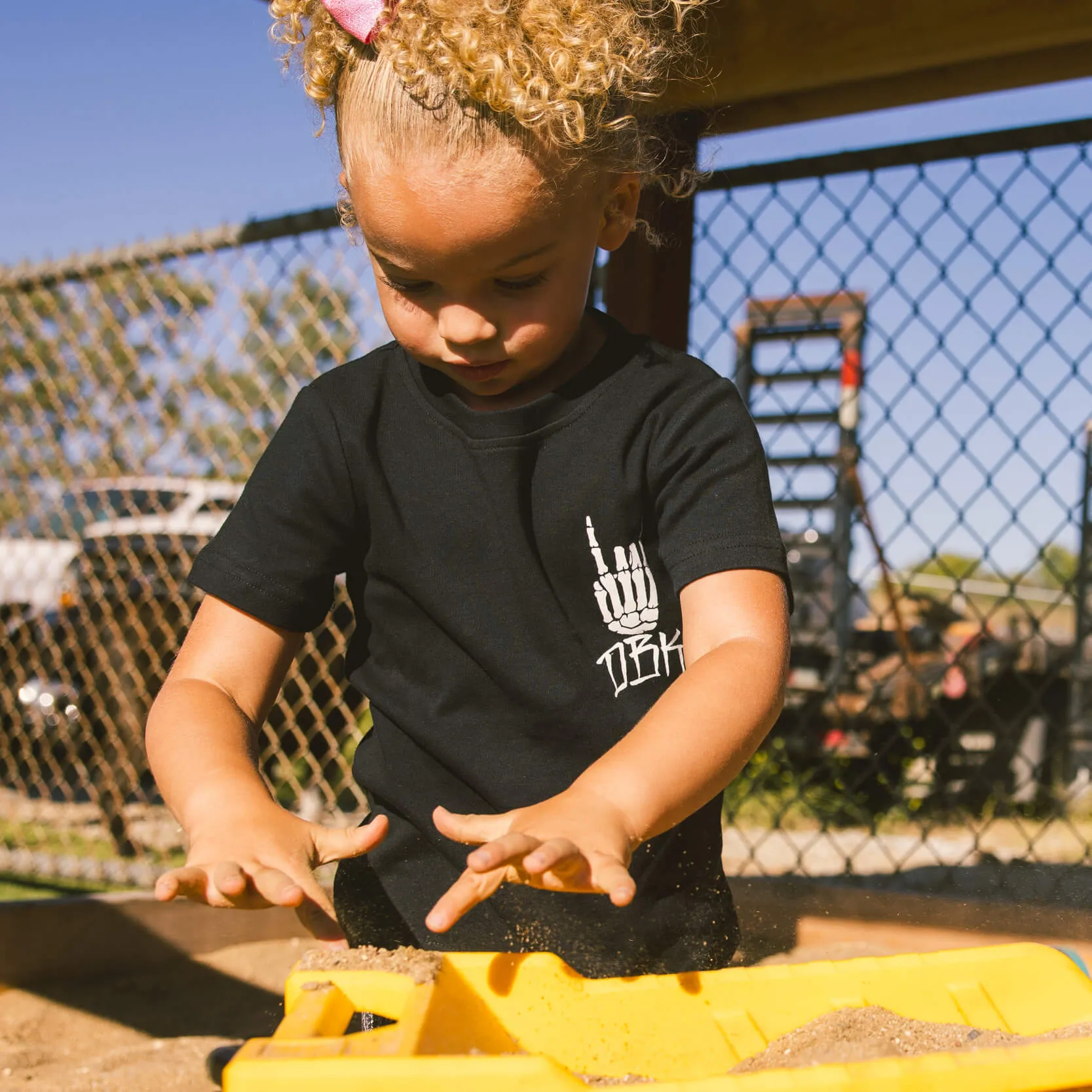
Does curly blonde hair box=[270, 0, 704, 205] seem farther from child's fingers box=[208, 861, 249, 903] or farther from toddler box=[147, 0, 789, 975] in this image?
child's fingers box=[208, 861, 249, 903]

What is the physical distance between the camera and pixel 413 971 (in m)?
0.91

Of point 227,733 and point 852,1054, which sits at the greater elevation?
point 227,733

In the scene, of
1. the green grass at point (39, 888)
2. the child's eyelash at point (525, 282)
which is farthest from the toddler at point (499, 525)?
the green grass at point (39, 888)

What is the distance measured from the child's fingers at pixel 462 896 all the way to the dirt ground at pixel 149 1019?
122 cm

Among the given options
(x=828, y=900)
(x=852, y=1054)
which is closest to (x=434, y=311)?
(x=852, y=1054)

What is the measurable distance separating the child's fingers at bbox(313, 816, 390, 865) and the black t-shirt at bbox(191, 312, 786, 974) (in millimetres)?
354

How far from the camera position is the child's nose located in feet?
3.59

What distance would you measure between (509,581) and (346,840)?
1.42 feet

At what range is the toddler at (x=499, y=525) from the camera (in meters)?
1.06

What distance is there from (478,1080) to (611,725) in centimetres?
63

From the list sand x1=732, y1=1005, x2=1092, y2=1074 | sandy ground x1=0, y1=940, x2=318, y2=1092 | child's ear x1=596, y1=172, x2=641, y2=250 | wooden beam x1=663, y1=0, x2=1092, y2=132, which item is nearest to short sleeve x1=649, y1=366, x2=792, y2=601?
child's ear x1=596, y1=172, x2=641, y2=250

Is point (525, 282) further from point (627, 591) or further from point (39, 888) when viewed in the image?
point (39, 888)

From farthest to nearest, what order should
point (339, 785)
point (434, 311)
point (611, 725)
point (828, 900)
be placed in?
point (339, 785)
point (828, 900)
point (611, 725)
point (434, 311)

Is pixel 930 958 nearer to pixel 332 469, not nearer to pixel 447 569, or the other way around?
pixel 447 569
